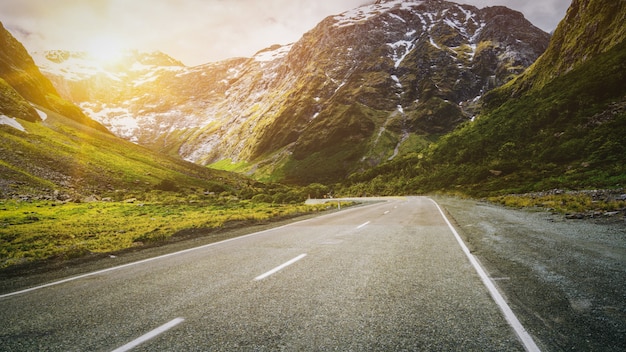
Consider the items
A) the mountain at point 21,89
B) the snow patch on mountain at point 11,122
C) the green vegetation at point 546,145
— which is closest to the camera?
the green vegetation at point 546,145

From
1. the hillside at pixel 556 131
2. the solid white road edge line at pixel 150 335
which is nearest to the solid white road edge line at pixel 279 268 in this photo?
the solid white road edge line at pixel 150 335

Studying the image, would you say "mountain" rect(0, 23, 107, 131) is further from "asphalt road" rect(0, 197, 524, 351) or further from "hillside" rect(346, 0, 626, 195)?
"asphalt road" rect(0, 197, 524, 351)

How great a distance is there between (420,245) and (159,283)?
7359 millimetres

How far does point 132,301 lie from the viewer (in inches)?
198

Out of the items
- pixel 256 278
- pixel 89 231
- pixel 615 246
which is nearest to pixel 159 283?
pixel 256 278

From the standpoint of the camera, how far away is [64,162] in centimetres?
6325

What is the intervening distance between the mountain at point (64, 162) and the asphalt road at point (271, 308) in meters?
47.3

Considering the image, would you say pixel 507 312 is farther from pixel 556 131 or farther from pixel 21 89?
pixel 21 89

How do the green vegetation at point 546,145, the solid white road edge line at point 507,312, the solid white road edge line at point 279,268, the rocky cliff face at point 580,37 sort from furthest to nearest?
the rocky cliff face at point 580,37 → the green vegetation at point 546,145 → the solid white road edge line at point 279,268 → the solid white road edge line at point 507,312

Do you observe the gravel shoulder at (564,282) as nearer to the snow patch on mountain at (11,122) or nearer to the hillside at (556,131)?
the hillside at (556,131)

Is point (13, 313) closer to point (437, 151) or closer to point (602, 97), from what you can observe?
point (602, 97)

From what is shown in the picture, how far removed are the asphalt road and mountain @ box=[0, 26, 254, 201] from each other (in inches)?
1862

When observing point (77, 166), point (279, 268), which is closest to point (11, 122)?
point (77, 166)

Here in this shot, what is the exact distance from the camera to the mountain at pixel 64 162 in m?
49.4
